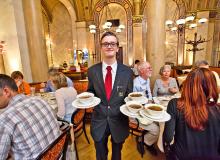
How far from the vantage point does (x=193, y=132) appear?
1.18m

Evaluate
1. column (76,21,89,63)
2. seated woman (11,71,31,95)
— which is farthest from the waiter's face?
column (76,21,89,63)

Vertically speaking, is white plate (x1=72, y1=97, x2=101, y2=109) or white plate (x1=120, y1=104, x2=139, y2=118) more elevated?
white plate (x1=72, y1=97, x2=101, y2=109)

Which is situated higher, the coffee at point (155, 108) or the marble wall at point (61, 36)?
the marble wall at point (61, 36)

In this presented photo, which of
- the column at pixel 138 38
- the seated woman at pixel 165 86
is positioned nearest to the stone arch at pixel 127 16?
the column at pixel 138 38

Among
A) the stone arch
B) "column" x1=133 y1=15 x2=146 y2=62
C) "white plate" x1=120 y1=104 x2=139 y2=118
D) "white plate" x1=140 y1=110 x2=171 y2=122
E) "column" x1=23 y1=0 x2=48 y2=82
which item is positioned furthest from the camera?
the stone arch

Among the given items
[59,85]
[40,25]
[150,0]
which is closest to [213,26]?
[150,0]

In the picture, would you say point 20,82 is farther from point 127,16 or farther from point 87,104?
point 127,16

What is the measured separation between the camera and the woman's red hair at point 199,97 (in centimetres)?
114

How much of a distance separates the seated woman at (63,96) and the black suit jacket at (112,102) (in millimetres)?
1009

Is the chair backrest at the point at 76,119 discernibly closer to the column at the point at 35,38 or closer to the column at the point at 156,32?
the column at the point at 156,32

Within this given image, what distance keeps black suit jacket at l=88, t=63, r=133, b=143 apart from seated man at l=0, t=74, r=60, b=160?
43cm

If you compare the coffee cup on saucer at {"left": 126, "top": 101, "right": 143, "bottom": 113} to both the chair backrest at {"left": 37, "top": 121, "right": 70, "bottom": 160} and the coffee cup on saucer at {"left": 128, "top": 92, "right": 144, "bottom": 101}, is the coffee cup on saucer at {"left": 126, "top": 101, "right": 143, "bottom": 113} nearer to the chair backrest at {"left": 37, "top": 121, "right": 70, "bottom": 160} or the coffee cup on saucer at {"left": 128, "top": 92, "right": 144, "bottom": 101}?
the coffee cup on saucer at {"left": 128, "top": 92, "right": 144, "bottom": 101}

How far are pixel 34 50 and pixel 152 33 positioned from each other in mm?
3351

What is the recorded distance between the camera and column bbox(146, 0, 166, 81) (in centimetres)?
365
